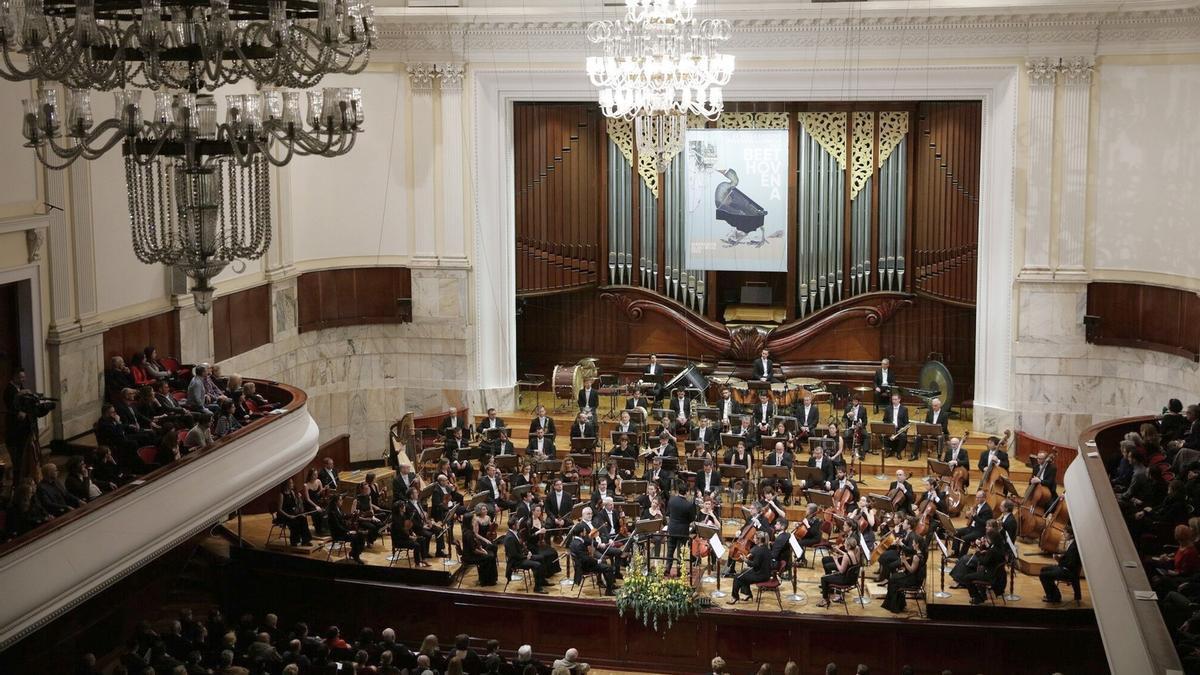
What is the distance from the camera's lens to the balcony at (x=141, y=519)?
36.1 ft

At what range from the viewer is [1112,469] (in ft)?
49.9

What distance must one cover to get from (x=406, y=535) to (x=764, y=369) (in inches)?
256

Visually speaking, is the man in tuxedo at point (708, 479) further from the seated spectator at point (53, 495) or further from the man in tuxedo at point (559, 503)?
the seated spectator at point (53, 495)

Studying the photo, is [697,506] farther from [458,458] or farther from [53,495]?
[53,495]

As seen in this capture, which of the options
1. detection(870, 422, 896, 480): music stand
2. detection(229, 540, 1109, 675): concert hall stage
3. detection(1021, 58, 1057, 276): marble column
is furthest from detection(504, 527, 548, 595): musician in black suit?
detection(1021, 58, 1057, 276): marble column

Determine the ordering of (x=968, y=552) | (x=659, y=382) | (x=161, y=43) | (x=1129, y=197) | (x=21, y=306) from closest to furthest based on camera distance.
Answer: (x=161, y=43) → (x=21, y=306) → (x=968, y=552) → (x=1129, y=197) → (x=659, y=382)

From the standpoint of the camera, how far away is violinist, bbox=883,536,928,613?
569 inches

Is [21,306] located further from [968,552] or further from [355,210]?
[968,552]

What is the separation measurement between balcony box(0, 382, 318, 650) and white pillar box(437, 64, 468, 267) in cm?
488

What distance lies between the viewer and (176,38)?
927 centimetres

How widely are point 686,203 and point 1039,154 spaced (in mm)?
5285

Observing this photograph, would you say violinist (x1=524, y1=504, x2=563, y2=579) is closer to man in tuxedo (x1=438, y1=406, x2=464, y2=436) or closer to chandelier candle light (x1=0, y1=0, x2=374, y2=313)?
man in tuxedo (x1=438, y1=406, x2=464, y2=436)

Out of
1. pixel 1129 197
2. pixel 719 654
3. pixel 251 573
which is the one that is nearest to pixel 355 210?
pixel 251 573

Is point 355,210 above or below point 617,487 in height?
above
